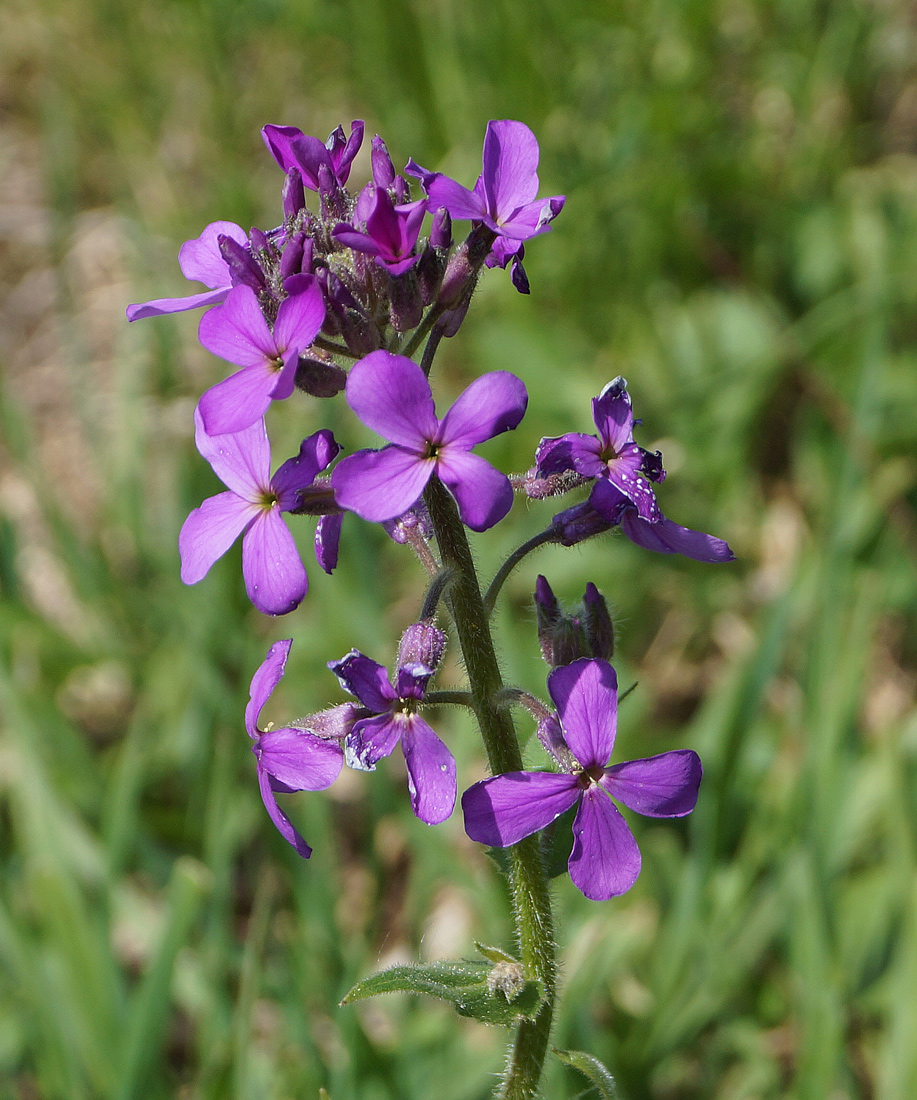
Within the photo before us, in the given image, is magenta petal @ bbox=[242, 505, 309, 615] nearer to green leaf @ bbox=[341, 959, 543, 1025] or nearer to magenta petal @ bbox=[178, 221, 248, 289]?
magenta petal @ bbox=[178, 221, 248, 289]

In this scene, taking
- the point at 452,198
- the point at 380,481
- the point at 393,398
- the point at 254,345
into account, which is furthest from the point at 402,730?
the point at 452,198

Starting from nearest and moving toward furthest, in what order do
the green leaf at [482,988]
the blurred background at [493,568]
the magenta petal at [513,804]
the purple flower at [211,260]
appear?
the magenta petal at [513,804], the green leaf at [482,988], the purple flower at [211,260], the blurred background at [493,568]

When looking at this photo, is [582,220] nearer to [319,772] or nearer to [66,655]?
[66,655]

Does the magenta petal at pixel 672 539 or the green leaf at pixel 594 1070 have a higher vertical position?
the magenta petal at pixel 672 539

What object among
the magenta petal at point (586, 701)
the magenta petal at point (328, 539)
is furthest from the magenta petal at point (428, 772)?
the magenta petal at point (328, 539)

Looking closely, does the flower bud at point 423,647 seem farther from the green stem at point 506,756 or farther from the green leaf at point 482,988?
the green leaf at point 482,988

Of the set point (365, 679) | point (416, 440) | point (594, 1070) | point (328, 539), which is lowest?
point (594, 1070)

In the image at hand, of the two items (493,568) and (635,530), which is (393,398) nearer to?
(635,530)
